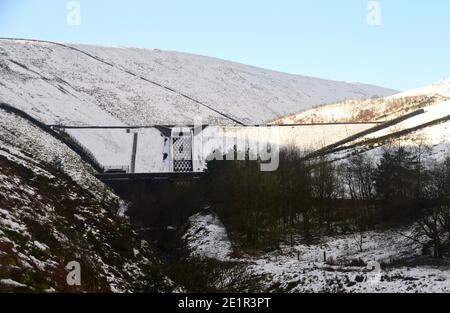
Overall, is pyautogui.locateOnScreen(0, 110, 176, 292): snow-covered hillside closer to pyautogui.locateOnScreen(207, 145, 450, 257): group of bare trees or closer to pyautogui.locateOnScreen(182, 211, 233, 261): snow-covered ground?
pyautogui.locateOnScreen(182, 211, 233, 261): snow-covered ground

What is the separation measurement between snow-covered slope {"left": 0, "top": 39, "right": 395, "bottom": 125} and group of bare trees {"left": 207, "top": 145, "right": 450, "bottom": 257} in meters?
45.6

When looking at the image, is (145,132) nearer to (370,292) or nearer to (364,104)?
(364,104)

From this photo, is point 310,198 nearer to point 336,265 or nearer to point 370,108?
point 336,265

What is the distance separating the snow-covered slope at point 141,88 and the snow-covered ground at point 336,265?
162ft

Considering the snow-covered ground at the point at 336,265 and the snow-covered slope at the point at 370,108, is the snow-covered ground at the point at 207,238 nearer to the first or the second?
the snow-covered ground at the point at 336,265

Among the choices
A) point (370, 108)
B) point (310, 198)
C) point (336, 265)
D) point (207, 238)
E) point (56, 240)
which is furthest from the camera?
point (370, 108)

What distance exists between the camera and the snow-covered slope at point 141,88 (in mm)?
89812

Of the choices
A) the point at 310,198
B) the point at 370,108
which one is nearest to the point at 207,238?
the point at 310,198

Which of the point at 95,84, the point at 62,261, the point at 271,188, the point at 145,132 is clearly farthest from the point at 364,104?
the point at 62,261

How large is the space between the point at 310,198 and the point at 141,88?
88.3 metres

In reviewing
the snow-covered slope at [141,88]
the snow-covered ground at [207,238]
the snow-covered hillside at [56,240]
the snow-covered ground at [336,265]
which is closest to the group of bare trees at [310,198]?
the snow-covered ground at [207,238]

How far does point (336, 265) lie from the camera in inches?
1008

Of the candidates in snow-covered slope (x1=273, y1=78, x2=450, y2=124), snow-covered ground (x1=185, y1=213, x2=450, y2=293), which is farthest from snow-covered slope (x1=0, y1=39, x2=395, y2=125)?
snow-covered ground (x1=185, y1=213, x2=450, y2=293)

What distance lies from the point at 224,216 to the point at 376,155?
1982cm
